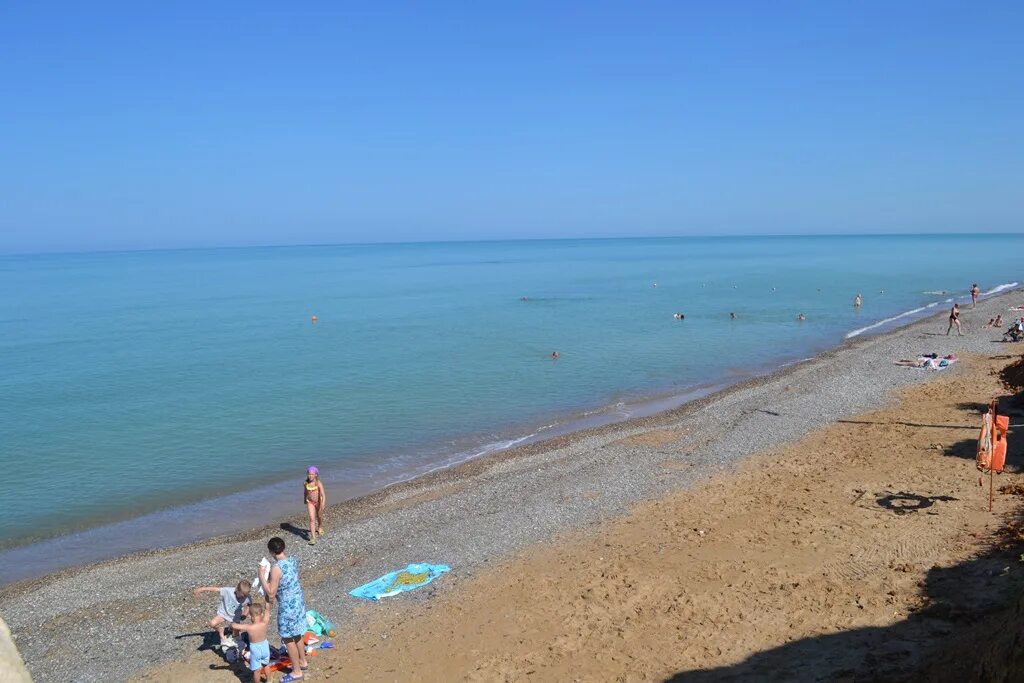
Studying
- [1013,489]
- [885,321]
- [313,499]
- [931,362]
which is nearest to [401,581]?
[313,499]

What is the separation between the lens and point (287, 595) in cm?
902

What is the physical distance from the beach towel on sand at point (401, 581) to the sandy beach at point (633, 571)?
0.27 metres

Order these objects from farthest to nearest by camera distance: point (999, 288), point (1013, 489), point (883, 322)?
1. point (999, 288)
2. point (883, 322)
3. point (1013, 489)

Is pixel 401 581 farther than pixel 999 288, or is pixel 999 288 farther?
pixel 999 288

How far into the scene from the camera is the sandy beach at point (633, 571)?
9.25 meters

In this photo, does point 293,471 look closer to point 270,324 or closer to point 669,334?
point 669,334

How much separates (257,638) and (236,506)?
1034 centimetres

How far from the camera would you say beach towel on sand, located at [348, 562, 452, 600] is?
11852 mm

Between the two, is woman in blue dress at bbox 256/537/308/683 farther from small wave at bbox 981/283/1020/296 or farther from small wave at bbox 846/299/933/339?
small wave at bbox 981/283/1020/296

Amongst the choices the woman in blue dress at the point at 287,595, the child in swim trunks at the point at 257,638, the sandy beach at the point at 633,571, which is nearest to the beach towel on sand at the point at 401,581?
the sandy beach at the point at 633,571

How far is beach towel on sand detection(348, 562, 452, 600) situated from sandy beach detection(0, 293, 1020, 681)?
27cm

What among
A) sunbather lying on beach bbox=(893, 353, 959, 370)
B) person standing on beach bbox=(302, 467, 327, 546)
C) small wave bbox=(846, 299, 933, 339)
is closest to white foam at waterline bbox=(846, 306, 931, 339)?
small wave bbox=(846, 299, 933, 339)

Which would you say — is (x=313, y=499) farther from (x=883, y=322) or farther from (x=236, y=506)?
(x=883, y=322)

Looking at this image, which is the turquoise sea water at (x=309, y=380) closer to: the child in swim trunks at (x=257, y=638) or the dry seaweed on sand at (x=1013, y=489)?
the child in swim trunks at (x=257, y=638)
